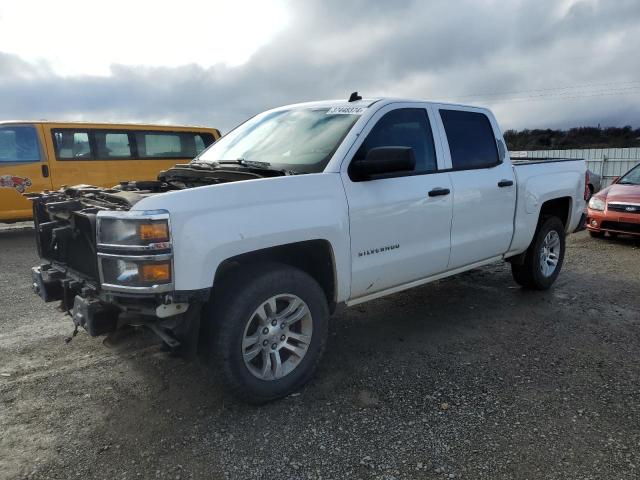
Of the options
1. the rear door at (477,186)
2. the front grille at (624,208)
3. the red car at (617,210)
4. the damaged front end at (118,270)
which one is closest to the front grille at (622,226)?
the red car at (617,210)

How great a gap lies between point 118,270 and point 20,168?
25.8ft

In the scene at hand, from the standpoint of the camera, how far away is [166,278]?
2.64m

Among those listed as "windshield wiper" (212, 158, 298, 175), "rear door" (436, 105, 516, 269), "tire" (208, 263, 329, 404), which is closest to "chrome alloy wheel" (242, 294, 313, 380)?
"tire" (208, 263, 329, 404)

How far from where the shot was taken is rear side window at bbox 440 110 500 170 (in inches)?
170

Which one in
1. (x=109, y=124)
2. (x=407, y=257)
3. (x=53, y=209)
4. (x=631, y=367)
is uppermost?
(x=109, y=124)

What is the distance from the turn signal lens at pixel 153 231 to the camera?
2.60 metres

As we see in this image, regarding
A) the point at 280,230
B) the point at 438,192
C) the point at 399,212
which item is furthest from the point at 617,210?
the point at 280,230

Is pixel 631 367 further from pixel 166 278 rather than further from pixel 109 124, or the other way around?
pixel 109 124

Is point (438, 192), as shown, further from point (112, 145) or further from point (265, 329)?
point (112, 145)

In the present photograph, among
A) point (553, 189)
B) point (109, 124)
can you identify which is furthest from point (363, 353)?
point (109, 124)

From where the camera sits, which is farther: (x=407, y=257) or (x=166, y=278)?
(x=407, y=257)

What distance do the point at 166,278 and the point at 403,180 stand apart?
192cm

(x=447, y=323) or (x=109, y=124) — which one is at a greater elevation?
(x=109, y=124)

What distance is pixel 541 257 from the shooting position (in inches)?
218
